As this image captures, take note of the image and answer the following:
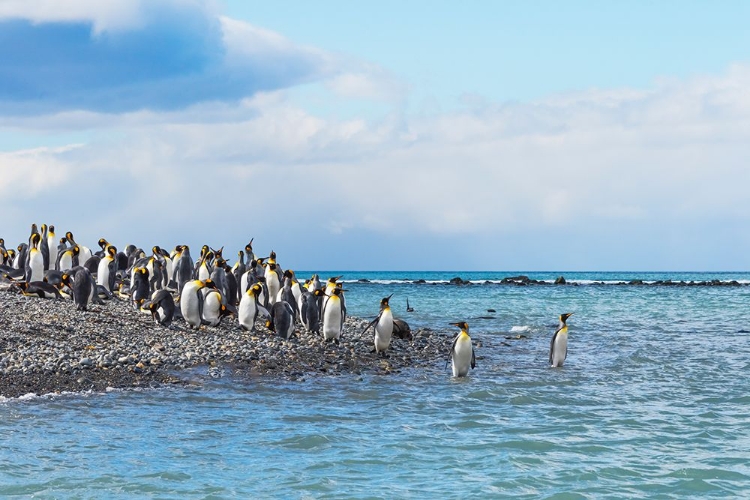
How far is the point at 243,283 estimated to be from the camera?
19.0 metres

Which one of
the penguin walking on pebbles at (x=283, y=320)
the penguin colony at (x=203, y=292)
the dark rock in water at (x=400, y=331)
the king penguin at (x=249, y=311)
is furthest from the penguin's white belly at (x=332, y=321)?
the dark rock in water at (x=400, y=331)

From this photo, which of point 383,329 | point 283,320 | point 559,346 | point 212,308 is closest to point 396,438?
point 383,329

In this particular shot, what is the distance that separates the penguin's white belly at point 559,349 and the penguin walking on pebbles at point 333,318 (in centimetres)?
401

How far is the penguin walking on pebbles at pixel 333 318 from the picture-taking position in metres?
15.4

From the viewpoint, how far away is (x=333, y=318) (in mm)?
15500

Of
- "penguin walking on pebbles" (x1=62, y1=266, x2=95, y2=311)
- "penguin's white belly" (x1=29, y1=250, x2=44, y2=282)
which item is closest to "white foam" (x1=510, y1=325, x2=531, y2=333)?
"penguin walking on pebbles" (x1=62, y1=266, x2=95, y2=311)

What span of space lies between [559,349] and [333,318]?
4.22 meters

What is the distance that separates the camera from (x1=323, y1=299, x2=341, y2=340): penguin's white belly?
50.7 feet

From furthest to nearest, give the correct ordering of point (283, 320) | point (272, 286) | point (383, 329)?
point (272, 286) → point (283, 320) → point (383, 329)

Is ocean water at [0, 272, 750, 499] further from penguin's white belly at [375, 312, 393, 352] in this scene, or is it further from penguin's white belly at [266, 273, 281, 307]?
penguin's white belly at [266, 273, 281, 307]

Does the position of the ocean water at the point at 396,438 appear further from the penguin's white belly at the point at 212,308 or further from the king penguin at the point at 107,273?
the king penguin at the point at 107,273

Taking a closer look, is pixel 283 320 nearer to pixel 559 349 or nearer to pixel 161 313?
pixel 161 313

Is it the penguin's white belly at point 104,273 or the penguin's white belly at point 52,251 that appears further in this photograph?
the penguin's white belly at point 52,251

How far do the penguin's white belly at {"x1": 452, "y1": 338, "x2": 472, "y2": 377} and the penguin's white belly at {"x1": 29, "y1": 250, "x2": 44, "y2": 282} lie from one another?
11372 millimetres
